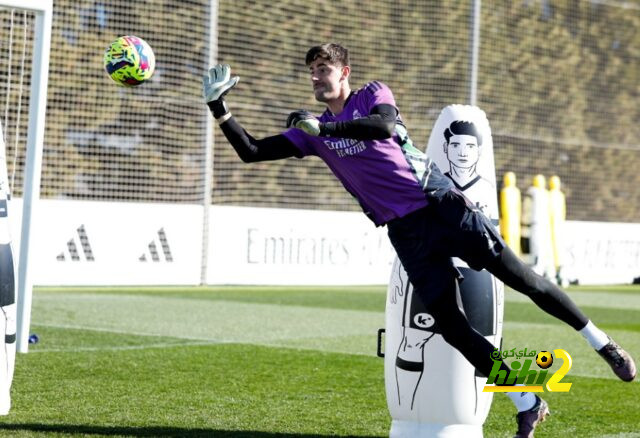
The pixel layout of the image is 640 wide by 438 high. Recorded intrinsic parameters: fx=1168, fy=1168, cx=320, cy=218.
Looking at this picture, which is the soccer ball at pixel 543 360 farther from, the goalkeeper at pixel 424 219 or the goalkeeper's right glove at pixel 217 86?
the goalkeeper's right glove at pixel 217 86

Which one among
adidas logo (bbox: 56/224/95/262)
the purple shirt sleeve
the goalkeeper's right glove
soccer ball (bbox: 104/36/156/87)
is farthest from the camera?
adidas logo (bbox: 56/224/95/262)

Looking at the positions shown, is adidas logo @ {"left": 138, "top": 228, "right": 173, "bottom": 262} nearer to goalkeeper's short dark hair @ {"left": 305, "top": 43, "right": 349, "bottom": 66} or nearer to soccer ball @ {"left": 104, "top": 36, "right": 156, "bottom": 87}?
soccer ball @ {"left": 104, "top": 36, "right": 156, "bottom": 87}

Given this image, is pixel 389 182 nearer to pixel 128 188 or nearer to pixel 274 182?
pixel 128 188

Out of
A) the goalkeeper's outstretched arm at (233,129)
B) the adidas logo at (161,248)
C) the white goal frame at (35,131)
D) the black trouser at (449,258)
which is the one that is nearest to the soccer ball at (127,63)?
the goalkeeper's outstretched arm at (233,129)

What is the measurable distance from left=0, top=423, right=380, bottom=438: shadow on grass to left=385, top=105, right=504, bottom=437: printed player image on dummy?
466 millimetres

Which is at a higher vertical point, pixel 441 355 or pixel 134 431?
pixel 441 355

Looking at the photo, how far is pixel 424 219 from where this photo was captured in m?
5.43

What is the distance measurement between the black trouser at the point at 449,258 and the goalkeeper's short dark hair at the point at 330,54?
0.83 m

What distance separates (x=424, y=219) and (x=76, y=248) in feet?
38.8

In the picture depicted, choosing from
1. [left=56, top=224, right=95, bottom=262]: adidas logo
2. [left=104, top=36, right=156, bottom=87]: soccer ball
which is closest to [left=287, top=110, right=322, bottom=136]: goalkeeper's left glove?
[left=104, top=36, right=156, bottom=87]: soccer ball

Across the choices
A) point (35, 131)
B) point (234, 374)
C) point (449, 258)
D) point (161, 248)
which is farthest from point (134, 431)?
point (161, 248)

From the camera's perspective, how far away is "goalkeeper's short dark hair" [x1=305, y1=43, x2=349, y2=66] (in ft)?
18.3

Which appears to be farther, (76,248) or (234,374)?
(76,248)

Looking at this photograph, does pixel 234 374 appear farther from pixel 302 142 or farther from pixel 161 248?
pixel 161 248
